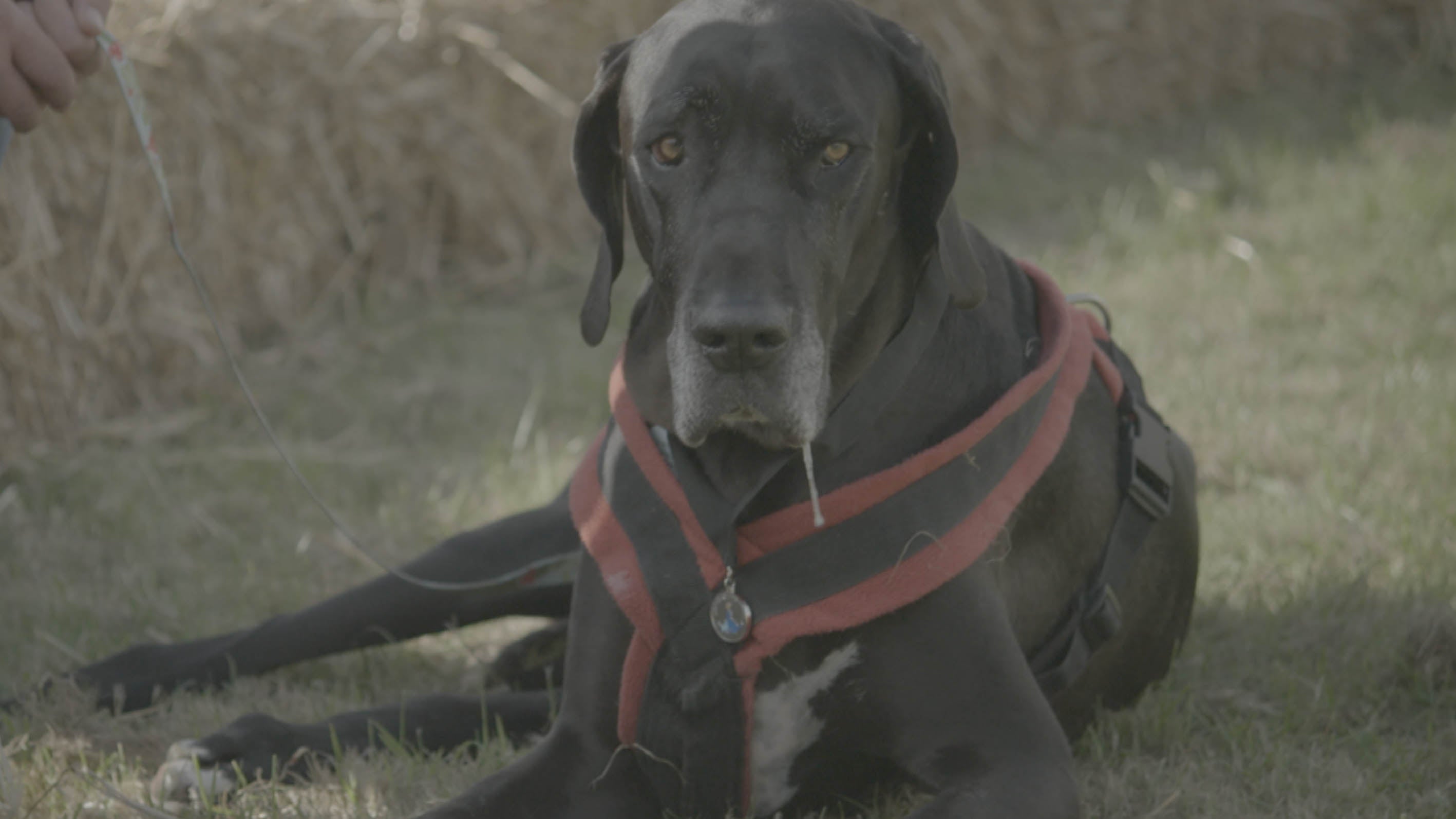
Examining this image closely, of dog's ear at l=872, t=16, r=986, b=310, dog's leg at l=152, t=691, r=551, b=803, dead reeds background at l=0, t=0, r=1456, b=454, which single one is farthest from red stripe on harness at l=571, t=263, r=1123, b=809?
dead reeds background at l=0, t=0, r=1456, b=454

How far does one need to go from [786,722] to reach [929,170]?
2.92 feet

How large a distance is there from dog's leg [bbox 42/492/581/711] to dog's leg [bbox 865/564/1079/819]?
3.48 ft

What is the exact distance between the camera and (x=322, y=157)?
18.2 feet

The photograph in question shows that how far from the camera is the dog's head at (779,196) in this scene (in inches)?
84.7

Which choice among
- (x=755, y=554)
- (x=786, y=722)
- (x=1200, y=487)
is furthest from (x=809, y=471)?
(x=1200, y=487)

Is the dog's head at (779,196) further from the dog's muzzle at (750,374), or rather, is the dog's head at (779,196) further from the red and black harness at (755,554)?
the red and black harness at (755,554)

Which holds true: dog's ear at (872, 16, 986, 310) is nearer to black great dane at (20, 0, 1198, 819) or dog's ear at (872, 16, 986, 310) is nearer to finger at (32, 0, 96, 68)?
black great dane at (20, 0, 1198, 819)

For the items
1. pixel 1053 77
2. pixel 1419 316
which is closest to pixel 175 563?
pixel 1419 316

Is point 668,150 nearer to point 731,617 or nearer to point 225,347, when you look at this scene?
point 731,617

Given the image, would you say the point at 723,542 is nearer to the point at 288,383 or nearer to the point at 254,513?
the point at 254,513

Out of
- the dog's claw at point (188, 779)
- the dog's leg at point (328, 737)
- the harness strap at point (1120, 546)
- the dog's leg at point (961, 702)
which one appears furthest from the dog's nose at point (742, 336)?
the dog's claw at point (188, 779)

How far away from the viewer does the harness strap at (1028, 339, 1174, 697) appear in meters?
2.56

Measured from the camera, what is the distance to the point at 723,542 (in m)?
2.31

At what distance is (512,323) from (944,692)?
3.71 m
